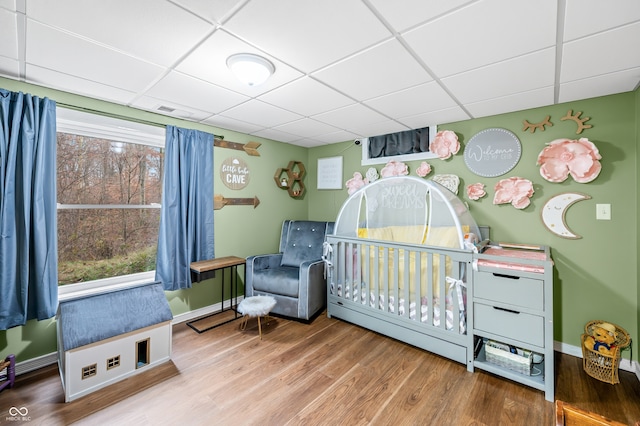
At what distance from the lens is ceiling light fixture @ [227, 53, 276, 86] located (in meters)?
1.66

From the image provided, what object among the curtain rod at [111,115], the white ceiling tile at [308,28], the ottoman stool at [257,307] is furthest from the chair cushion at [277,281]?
the white ceiling tile at [308,28]

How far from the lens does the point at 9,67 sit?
5.97 ft

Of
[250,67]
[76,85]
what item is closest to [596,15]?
[250,67]

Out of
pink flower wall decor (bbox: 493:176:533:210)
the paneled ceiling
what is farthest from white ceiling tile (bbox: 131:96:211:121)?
pink flower wall decor (bbox: 493:176:533:210)

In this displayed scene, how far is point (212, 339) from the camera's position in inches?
103

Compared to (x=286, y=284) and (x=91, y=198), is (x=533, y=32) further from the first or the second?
(x=91, y=198)

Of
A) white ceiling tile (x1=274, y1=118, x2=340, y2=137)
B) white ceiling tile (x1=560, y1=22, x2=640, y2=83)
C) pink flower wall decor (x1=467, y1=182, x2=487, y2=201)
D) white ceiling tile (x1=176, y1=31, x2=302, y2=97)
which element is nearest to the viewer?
white ceiling tile (x1=560, y1=22, x2=640, y2=83)

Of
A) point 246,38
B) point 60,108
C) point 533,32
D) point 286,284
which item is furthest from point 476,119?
point 60,108

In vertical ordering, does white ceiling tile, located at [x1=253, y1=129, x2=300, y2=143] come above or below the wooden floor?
above

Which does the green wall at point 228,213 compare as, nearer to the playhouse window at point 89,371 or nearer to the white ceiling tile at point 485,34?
the playhouse window at point 89,371

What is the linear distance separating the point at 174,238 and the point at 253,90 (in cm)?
175

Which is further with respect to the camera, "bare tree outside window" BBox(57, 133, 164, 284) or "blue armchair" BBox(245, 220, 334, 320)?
"blue armchair" BBox(245, 220, 334, 320)

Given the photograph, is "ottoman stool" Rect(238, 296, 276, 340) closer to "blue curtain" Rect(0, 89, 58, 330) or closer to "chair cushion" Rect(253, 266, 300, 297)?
"chair cushion" Rect(253, 266, 300, 297)

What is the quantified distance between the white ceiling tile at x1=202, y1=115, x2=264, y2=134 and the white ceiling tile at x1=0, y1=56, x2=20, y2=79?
4.59ft
